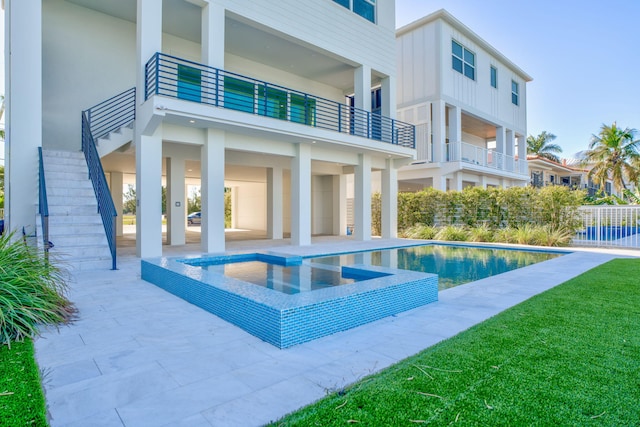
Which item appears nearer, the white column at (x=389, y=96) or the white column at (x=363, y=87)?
the white column at (x=363, y=87)

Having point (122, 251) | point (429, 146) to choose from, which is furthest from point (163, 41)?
point (429, 146)

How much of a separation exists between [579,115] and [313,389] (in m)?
38.7

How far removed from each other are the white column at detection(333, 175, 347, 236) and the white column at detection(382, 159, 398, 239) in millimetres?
3470

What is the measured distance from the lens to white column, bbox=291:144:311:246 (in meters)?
12.6

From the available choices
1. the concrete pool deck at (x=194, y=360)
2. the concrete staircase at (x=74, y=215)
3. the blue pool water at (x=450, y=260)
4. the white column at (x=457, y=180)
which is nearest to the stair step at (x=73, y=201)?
the concrete staircase at (x=74, y=215)

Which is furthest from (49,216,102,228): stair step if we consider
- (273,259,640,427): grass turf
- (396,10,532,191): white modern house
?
(396,10,532,191): white modern house

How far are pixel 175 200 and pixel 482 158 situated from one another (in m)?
16.0

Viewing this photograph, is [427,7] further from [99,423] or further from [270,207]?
[99,423]

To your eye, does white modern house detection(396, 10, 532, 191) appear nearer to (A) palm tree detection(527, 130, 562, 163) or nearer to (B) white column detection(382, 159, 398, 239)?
(B) white column detection(382, 159, 398, 239)

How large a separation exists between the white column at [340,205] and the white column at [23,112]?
12885mm

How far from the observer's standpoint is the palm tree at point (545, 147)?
41.1 meters

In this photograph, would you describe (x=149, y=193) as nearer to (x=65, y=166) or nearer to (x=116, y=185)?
(x=65, y=166)

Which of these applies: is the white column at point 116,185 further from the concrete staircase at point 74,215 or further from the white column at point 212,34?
the white column at point 212,34


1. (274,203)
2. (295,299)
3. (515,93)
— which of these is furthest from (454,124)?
(295,299)
